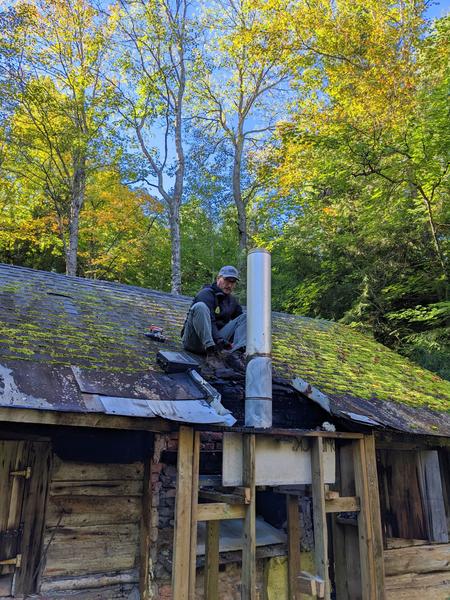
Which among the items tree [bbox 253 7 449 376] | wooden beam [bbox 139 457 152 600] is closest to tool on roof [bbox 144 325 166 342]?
wooden beam [bbox 139 457 152 600]

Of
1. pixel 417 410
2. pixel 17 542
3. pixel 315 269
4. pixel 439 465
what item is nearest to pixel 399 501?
pixel 439 465

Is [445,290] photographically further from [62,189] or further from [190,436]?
[62,189]

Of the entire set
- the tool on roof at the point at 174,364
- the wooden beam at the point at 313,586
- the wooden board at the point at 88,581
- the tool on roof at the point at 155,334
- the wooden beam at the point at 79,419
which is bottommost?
the wooden board at the point at 88,581

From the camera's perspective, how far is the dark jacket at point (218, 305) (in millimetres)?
5844

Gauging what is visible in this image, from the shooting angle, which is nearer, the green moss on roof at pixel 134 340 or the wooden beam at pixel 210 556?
the wooden beam at pixel 210 556

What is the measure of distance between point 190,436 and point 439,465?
5.01 metres

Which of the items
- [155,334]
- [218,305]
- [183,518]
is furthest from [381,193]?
[183,518]

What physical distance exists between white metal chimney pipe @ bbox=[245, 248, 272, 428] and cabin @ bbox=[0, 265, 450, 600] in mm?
219

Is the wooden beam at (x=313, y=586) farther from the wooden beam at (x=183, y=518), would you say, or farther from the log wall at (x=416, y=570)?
the log wall at (x=416, y=570)

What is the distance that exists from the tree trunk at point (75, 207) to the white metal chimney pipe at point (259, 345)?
44.7 feet

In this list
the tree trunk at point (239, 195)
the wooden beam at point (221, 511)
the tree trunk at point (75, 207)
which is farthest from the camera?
the tree trunk at point (239, 195)

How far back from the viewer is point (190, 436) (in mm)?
3883

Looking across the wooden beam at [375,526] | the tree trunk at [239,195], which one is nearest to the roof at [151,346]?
the wooden beam at [375,526]

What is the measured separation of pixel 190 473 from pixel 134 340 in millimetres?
2555
